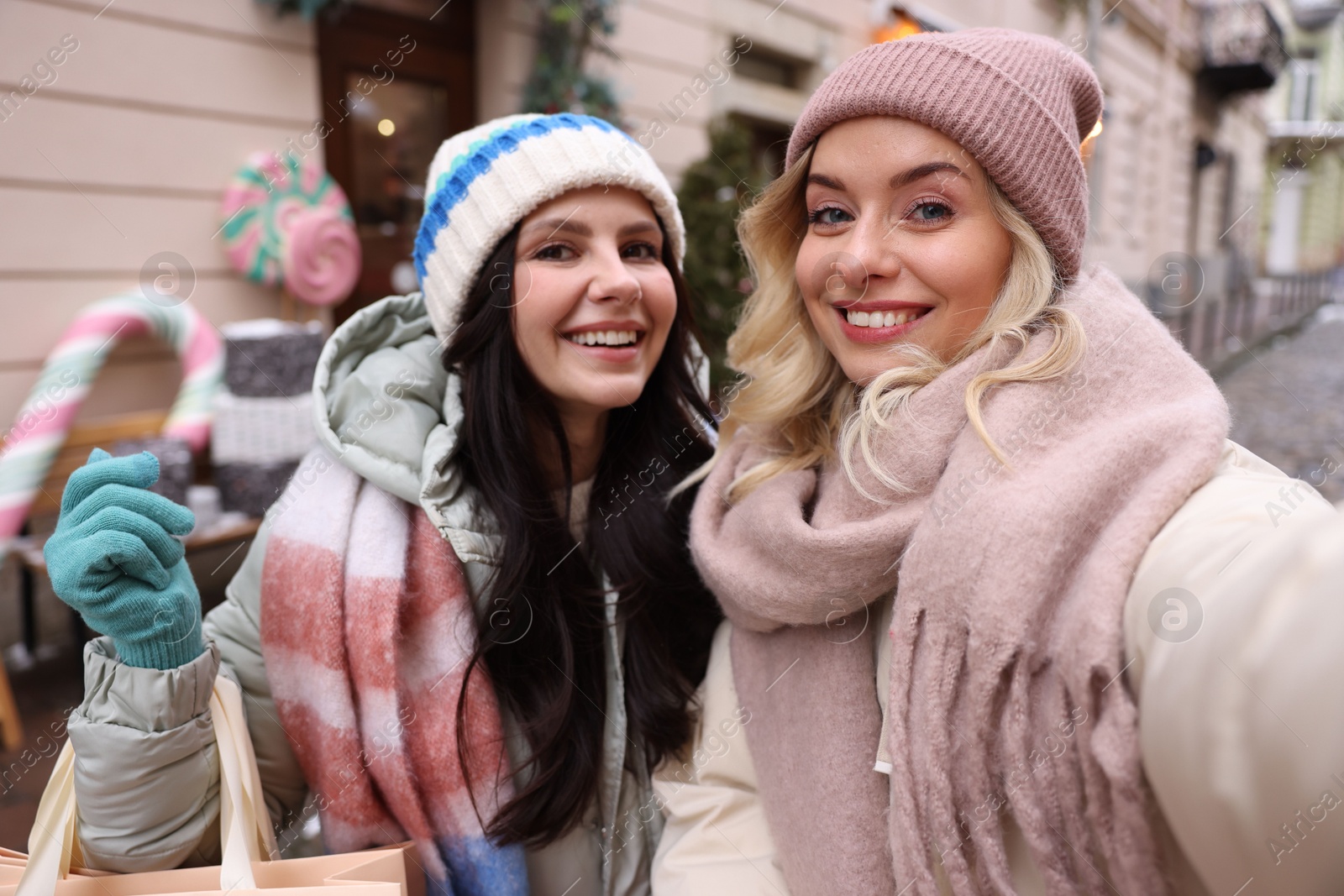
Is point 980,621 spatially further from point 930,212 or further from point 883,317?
point 930,212

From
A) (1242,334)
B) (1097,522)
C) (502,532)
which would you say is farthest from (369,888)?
(1242,334)

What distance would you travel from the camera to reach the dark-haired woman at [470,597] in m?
1.33

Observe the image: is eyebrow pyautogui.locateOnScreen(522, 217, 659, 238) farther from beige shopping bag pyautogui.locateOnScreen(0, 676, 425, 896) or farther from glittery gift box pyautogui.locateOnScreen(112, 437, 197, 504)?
glittery gift box pyautogui.locateOnScreen(112, 437, 197, 504)

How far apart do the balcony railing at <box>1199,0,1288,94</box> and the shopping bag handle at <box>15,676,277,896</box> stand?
18.2 m

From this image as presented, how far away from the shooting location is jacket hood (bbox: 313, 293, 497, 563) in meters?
1.61

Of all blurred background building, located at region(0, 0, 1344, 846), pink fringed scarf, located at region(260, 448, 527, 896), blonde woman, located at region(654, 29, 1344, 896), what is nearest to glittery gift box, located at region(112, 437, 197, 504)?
blurred background building, located at region(0, 0, 1344, 846)

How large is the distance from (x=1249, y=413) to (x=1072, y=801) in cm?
848

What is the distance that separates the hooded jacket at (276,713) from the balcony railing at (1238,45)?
17592mm

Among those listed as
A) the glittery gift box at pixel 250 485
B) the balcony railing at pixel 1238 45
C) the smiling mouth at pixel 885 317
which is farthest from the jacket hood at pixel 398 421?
the balcony railing at pixel 1238 45

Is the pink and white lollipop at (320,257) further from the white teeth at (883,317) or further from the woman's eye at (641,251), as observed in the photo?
the white teeth at (883,317)

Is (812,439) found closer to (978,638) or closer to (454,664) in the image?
(978,638)

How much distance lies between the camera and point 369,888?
1.20 m

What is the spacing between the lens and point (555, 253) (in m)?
1.80

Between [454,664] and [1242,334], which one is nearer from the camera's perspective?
[454,664]
